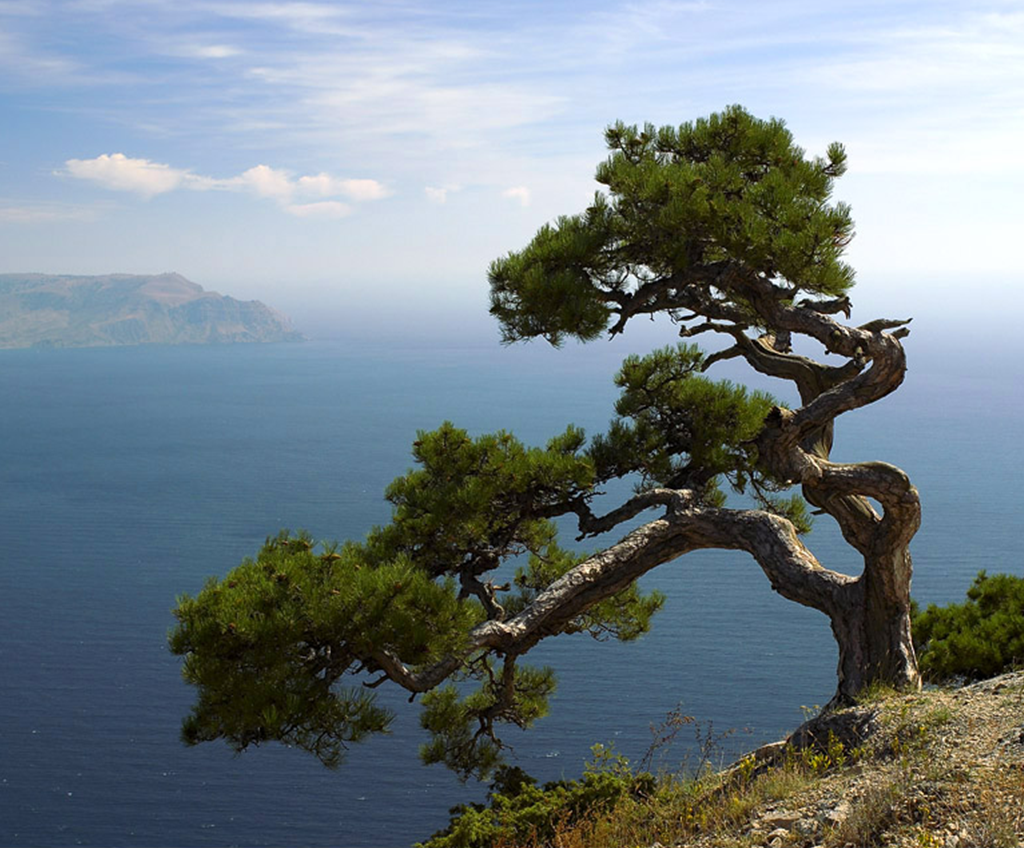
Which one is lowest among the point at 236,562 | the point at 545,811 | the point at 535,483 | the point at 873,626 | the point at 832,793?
the point at 236,562

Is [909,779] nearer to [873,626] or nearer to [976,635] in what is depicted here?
[873,626]

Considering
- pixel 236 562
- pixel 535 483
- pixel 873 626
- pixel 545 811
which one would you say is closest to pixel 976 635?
pixel 873 626

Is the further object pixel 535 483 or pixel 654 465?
pixel 654 465

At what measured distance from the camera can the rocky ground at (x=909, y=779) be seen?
3.83m

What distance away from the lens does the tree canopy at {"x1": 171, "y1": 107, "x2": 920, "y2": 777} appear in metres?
5.27

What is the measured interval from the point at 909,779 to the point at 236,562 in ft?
131

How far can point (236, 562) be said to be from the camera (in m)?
41.2

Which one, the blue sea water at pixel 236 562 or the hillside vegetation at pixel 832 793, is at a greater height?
the hillside vegetation at pixel 832 793

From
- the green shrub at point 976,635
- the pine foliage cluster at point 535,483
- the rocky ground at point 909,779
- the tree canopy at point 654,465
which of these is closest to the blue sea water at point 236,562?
the rocky ground at point 909,779

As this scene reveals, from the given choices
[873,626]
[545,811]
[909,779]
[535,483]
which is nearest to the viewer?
[909,779]

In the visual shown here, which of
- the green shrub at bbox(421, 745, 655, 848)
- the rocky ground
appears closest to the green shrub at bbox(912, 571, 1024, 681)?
the rocky ground

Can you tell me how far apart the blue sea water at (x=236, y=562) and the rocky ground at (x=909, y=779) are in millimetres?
988

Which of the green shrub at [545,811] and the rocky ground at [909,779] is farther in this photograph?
the green shrub at [545,811]

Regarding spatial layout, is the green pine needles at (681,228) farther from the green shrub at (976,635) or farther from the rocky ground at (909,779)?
the green shrub at (976,635)
